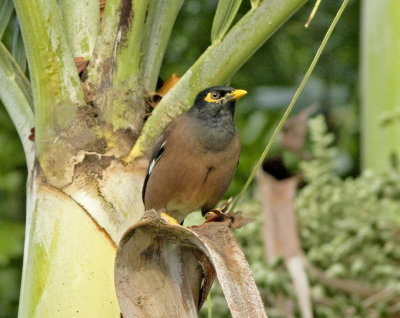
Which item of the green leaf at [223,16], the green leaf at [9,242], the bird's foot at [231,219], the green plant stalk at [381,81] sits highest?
the green plant stalk at [381,81]

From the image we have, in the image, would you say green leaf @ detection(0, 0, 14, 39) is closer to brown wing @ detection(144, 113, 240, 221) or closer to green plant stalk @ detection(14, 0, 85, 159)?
green plant stalk @ detection(14, 0, 85, 159)

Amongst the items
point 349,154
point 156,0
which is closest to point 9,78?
point 156,0

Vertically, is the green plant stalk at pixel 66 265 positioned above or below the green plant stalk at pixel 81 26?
below

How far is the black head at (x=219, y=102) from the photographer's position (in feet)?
5.82

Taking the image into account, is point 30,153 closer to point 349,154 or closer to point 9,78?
point 9,78

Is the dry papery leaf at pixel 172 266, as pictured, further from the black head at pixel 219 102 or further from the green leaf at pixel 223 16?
the black head at pixel 219 102

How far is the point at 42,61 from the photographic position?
135cm

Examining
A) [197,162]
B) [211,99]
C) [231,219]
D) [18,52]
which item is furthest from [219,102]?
[231,219]

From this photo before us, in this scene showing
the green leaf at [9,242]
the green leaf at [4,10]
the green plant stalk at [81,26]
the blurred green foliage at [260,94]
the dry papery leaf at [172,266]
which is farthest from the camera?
the green leaf at [9,242]

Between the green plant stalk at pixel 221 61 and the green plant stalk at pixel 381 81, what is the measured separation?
180 centimetres

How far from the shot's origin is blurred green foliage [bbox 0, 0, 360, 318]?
9.52ft

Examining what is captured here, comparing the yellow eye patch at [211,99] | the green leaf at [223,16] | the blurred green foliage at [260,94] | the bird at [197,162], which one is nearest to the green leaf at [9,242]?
the blurred green foliage at [260,94]

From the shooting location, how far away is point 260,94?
3689 millimetres

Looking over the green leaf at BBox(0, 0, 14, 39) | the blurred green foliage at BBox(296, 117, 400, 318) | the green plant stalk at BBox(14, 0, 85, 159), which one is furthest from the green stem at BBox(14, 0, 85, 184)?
the blurred green foliage at BBox(296, 117, 400, 318)
